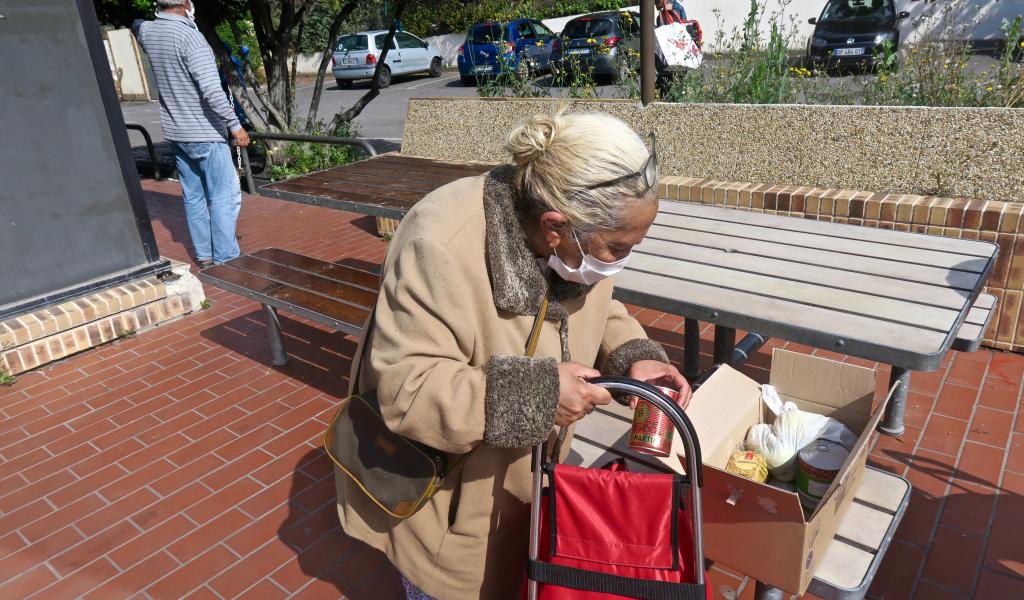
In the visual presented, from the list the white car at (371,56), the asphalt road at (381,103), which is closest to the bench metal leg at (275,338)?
the asphalt road at (381,103)

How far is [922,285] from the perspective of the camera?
2393 mm

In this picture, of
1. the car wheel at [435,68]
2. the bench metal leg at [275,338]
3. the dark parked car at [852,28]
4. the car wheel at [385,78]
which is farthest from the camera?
the car wheel at [435,68]

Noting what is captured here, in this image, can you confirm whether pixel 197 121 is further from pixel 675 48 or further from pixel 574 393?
pixel 574 393

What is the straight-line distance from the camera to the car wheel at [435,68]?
24562 millimetres

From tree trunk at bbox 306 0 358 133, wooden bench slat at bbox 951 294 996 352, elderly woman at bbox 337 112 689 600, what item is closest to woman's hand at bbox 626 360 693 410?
elderly woman at bbox 337 112 689 600

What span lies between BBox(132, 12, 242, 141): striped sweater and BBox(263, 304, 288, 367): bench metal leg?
1.96 metres

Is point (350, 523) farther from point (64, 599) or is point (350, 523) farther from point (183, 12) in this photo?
point (183, 12)

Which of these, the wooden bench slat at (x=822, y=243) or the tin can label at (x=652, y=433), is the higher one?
the wooden bench slat at (x=822, y=243)

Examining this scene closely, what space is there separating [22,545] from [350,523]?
1.84m

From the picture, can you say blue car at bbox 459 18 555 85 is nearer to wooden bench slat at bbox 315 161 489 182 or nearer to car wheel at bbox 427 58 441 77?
car wheel at bbox 427 58 441 77

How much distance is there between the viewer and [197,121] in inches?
209

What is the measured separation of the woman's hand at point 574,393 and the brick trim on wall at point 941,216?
274 centimetres

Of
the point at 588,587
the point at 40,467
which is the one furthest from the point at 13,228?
the point at 588,587

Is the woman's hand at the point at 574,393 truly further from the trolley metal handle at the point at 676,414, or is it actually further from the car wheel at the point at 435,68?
the car wheel at the point at 435,68
